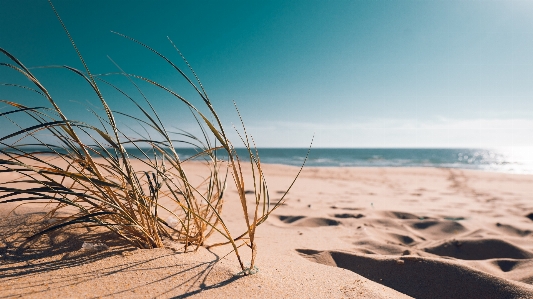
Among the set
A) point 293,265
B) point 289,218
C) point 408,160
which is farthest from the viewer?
point 408,160

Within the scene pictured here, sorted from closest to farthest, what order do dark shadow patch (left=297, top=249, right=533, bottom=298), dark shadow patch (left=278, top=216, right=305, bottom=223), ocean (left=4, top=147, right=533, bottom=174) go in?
dark shadow patch (left=297, top=249, right=533, bottom=298) → dark shadow patch (left=278, top=216, right=305, bottom=223) → ocean (left=4, top=147, right=533, bottom=174)

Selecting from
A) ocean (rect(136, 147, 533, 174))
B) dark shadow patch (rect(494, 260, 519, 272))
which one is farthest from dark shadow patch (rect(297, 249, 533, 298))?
ocean (rect(136, 147, 533, 174))

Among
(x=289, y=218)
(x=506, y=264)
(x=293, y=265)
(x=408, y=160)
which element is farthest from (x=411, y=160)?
(x=293, y=265)

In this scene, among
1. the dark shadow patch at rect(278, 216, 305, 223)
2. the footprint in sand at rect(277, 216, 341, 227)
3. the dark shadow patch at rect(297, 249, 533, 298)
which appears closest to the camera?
the dark shadow patch at rect(297, 249, 533, 298)

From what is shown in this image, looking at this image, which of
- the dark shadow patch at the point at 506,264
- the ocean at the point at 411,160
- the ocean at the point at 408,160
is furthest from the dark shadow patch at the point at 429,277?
the ocean at the point at 411,160

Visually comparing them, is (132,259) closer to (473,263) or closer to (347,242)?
(347,242)

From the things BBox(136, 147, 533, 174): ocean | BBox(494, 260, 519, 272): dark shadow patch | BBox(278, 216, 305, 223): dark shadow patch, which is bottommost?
BBox(136, 147, 533, 174): ocean

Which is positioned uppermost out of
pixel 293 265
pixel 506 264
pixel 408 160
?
pixel 293 265

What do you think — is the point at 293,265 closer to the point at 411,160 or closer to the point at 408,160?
the point at 411,160

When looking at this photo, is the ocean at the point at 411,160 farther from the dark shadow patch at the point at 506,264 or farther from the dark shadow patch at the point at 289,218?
the dark shadow patch at the point at 506,264

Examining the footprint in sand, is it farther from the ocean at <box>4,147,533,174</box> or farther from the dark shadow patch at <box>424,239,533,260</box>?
the ocean at <box>4,147,533,174</box>

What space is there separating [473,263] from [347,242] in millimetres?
739

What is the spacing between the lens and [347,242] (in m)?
2.21

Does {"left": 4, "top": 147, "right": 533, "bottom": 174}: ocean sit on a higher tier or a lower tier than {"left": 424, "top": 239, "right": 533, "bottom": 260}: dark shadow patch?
lower
